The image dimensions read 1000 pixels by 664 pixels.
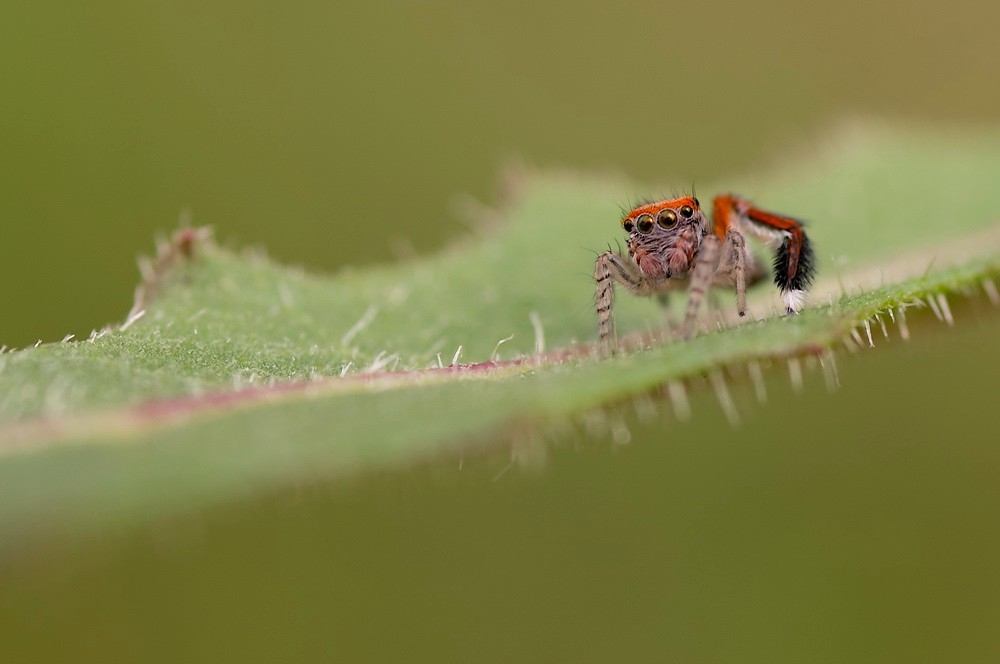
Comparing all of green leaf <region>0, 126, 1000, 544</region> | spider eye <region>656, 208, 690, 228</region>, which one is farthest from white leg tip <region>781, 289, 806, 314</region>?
spider eye <region>656, 208, 690, 228</region>

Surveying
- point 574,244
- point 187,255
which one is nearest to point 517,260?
point 574,244

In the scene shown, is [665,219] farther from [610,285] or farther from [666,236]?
[610,285]

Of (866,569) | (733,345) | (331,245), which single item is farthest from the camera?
(331,245)

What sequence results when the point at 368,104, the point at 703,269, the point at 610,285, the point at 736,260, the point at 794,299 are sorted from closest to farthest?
the point at 794,299 < the point at 703,269 < the point at 610,285 < the point at 736,260 < the point at 368,104

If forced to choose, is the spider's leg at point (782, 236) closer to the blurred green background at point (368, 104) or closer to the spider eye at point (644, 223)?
the spider eye at point (644, 223)

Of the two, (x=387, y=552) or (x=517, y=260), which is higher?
(x=517, y=260)

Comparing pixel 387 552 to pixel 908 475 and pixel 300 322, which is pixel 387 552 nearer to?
pixel 300 322

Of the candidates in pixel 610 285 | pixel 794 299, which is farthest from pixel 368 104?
pixel 794 299
